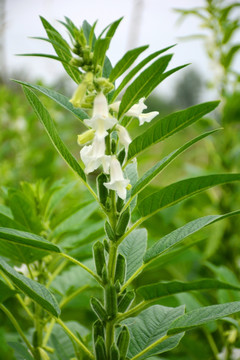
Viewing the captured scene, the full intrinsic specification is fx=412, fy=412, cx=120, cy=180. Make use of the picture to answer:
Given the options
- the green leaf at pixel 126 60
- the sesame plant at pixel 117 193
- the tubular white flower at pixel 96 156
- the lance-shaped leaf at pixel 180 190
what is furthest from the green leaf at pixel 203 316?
the green leaf at pixel 126 60

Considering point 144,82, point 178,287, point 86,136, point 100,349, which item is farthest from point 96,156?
point 100,349

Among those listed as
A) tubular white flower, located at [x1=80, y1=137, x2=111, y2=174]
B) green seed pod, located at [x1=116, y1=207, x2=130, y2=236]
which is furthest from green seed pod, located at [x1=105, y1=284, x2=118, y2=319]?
tubular white flower, located at [x1=80, y1=137, x2=111, y2=174]

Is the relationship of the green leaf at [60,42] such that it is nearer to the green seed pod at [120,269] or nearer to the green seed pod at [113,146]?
the green seed pod at [113,146]

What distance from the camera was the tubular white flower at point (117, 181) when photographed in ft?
2.44

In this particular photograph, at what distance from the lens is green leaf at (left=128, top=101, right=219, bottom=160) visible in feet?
2.39

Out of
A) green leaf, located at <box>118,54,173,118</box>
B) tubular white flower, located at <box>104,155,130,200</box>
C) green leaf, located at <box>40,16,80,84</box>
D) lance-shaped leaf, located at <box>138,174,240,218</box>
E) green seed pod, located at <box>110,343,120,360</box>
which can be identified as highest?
green leaf, located at <box>40,16,80,84</box>

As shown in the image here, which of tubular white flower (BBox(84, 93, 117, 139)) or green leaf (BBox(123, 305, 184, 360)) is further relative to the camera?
green leaf (BBox(123, 305, 184, 360))

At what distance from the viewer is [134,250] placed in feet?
3.26

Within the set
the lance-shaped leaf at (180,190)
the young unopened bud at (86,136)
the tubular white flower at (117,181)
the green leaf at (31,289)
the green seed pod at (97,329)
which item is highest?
the young unopened bud at (86,136)

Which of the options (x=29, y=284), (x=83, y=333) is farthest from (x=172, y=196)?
(x=83, y=333)

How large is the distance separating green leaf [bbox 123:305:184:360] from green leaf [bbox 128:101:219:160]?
40 cm

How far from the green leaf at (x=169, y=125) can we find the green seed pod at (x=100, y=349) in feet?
1.23

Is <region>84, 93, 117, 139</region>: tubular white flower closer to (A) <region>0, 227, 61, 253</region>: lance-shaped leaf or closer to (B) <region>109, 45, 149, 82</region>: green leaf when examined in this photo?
(B) <region>109, 45, 149, 82</region>: green leaf

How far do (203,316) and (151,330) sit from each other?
21cm
